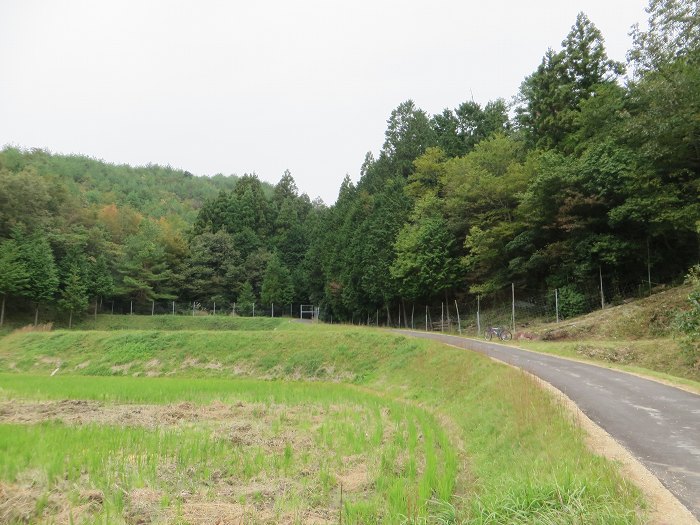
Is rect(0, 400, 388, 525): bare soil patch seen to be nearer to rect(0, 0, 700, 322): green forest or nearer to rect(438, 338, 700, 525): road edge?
rect(438, 338, 700, 525): road edge

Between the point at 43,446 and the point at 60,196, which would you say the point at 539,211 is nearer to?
the point at 43,446

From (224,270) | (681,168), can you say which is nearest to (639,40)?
(681,168)

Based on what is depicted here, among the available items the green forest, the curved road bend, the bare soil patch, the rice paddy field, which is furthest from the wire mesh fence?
the curved road bend

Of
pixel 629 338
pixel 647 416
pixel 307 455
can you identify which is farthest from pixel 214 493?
pixel 629 338

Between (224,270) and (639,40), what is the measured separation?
5433cm

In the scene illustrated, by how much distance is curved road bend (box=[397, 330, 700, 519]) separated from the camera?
5.34m

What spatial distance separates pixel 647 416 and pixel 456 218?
28830mm

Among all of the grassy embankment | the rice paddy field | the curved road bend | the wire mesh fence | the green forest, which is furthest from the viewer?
the wire mesh fence

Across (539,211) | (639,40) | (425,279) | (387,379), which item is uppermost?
A: (639,40)

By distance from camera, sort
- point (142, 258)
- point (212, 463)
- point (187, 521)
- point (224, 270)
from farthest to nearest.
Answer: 1. point (224, 270)
2. point (142, 258)
3. point (212, 463)
4. point (187, 521)

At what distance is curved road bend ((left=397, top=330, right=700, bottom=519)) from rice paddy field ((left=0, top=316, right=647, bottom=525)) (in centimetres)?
72

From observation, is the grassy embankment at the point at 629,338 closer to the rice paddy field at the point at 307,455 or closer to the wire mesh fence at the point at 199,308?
the rice paddy field at the point at 307,455

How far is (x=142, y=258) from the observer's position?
58344 millimetres

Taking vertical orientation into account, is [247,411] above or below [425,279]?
below
